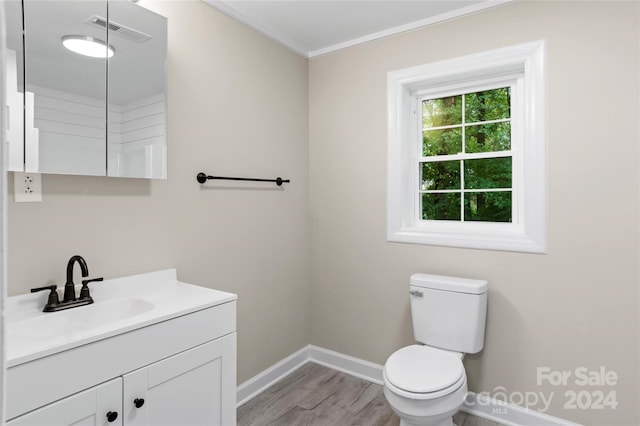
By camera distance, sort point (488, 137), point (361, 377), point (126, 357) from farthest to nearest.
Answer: point (361, 377), point (488, 137), point (126, 357)

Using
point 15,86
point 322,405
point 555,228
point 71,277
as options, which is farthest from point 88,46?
point 555,228

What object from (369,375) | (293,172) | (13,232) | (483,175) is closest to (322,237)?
(293,172)

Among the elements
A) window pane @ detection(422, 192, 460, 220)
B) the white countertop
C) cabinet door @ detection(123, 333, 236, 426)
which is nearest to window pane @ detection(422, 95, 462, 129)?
window pane @ detection(422, 192, 460, 220)

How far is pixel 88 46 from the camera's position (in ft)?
5.14

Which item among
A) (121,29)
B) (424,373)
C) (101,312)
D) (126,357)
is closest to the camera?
(126,357)

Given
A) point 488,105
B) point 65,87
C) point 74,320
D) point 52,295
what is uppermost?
point 488,105

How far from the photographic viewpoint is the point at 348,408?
2287mm

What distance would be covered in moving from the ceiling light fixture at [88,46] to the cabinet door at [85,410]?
1306 millimetres

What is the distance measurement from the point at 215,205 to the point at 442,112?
1.63 meters

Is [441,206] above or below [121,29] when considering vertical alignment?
below

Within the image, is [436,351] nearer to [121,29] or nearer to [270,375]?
[270,375]

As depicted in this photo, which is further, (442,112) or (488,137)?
(442,112)

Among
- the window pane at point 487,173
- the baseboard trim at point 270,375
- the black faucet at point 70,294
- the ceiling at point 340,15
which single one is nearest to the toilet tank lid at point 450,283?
the window pane at point 487,173

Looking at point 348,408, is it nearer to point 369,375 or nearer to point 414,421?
point 369,375
